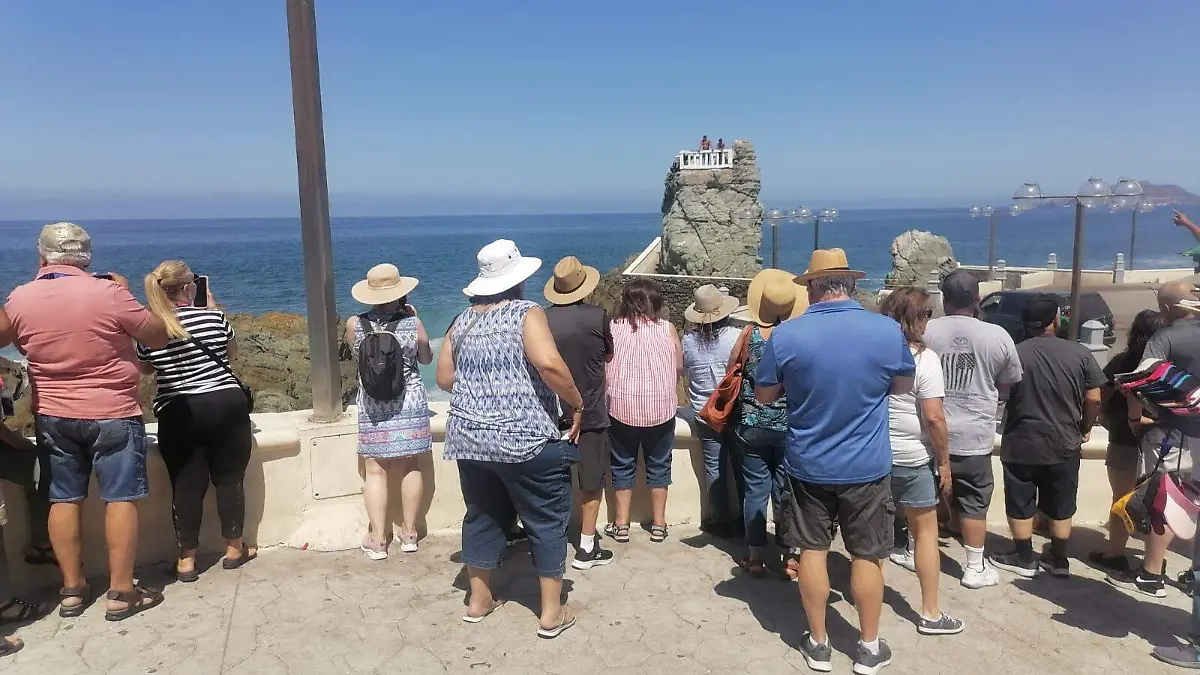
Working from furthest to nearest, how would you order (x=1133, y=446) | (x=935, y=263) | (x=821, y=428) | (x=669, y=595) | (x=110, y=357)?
(x=935, y=263) < (x=1133, y=446) < (x=669, y=595) < (x=110, y=357) < (x=821, y=428)

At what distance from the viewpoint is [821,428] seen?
2.87 meters

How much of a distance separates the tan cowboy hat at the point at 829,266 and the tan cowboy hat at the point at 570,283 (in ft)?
3.68

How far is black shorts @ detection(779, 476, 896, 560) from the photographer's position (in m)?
2.92

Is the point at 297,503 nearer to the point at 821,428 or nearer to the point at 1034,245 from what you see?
the point at 821,428

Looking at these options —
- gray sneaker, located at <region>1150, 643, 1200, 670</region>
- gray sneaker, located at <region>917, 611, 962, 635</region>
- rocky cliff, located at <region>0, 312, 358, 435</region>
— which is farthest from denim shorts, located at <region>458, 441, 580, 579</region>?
rocky cliff, located at <region>0, 312, 358, 435</region>

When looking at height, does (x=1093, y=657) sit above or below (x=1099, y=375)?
below

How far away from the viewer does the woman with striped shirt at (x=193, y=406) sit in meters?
3.55

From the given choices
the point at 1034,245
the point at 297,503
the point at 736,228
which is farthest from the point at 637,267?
the point at 1034,245

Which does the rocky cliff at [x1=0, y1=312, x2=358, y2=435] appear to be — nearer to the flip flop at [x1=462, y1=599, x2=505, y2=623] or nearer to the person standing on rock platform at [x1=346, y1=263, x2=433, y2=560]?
the person standing on rock platform at [x1=346, y1=263, x2=433, y2=560]

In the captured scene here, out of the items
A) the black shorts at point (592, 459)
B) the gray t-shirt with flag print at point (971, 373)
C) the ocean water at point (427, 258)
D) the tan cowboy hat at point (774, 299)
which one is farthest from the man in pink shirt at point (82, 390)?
the ocean water at point (427, 258)

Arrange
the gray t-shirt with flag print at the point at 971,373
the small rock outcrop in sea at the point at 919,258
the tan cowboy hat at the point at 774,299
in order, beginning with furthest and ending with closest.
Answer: the small rock outcrop in sea at the point at 919,258
the gray t-shirt with flag print at the point at 971,373
the tan cowboy hat at the point at 774,299

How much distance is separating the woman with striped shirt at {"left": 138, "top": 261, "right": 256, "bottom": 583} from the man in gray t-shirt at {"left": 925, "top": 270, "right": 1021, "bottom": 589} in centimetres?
336

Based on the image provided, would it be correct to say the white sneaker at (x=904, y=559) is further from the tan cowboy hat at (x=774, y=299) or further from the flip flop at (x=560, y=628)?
the flip flop at (x=560, y=628)

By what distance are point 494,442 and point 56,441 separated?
190cm
